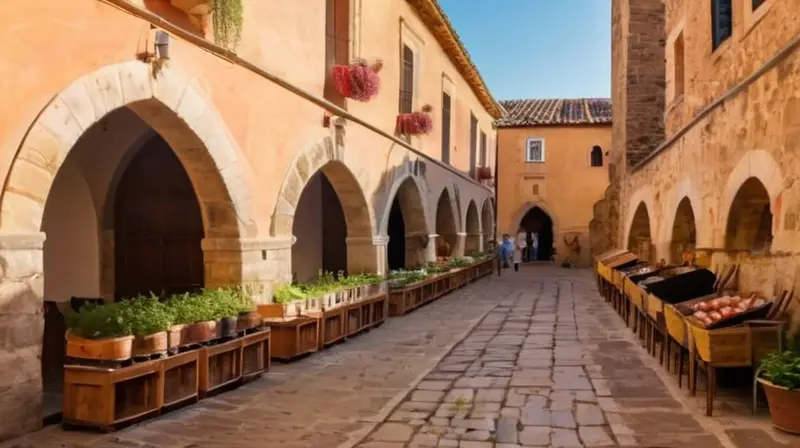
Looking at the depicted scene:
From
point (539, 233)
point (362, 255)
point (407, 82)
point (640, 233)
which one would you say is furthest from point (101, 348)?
point (539, 233)

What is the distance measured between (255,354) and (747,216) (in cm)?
547

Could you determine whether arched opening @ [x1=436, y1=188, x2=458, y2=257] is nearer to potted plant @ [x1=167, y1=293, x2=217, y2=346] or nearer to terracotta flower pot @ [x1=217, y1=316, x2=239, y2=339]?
terracotta flower pot @ [x1=217, y1=316, x2=239, y2=339]

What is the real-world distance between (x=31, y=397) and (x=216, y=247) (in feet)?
9.65

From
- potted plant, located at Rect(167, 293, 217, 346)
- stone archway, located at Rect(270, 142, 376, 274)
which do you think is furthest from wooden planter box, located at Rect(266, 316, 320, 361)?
stone archway, located at Rect(270, 142, 376, 274)

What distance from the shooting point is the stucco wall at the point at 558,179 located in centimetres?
2930

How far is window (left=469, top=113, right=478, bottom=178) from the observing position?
22438 millimetres

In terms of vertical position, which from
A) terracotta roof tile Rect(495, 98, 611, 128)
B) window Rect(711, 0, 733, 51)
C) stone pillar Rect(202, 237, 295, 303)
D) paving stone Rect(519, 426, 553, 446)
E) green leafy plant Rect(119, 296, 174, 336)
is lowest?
paving stone Rect(519, 426, 553, 446)

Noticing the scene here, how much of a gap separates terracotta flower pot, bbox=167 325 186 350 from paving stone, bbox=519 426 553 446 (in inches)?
111

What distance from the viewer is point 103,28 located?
5.42 m

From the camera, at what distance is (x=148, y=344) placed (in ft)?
17.7

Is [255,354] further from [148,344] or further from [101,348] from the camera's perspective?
[101,348]

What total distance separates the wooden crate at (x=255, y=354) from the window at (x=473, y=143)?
15970 mm

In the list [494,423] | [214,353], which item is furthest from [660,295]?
[214,353]

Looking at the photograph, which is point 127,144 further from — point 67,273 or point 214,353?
point 214,353
